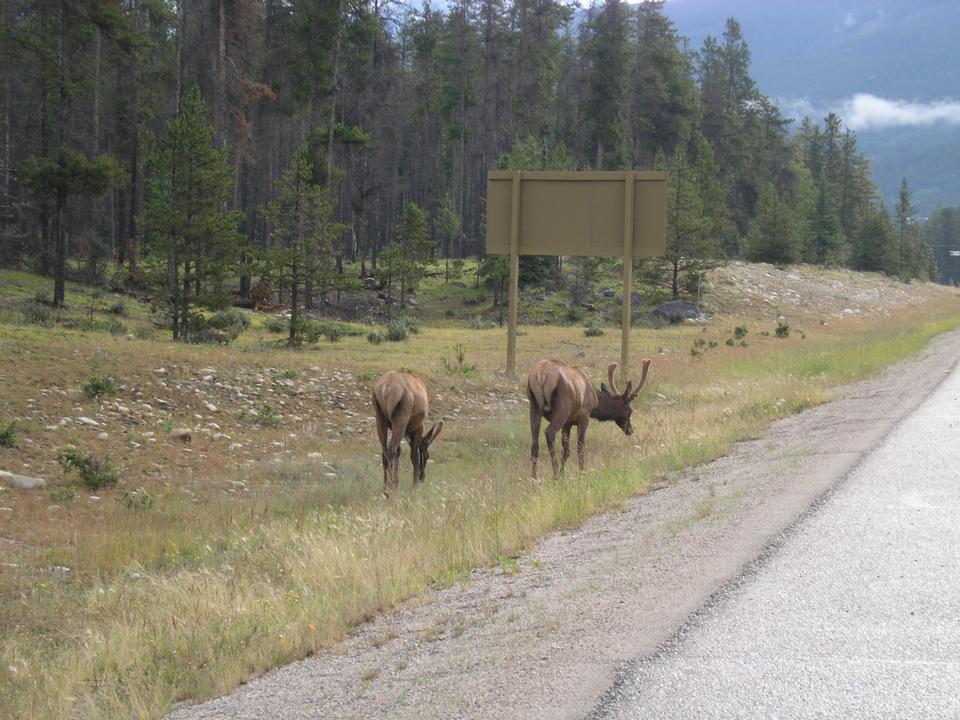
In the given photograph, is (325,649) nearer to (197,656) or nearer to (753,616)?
(197,656)

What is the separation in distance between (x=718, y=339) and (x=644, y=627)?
34.5 meters

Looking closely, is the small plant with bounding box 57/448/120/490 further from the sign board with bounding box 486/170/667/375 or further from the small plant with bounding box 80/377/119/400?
the sign board with bounding box 486/170/667/375

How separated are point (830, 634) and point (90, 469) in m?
10.5

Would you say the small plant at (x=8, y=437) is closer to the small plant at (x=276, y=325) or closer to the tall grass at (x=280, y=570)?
the tall grass at (x=280, y=570)

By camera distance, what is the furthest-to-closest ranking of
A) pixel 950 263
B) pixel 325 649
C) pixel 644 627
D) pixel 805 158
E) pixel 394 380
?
pixel 950 263, pixel 805 158, pixel 394 380, pixel 325 649, pixel 644 627

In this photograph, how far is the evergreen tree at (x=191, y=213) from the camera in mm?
26594

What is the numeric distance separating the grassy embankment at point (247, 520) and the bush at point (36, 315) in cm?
226

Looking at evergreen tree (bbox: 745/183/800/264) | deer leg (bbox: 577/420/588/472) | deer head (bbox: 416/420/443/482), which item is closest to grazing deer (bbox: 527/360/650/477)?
deer leg (bbox: 577/420/588/472)

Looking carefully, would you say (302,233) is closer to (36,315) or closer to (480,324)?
(36,315)

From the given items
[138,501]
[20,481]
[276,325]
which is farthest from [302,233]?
[138,501]

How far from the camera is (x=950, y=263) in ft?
546

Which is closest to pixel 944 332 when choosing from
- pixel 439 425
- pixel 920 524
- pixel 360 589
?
pixel 439 425

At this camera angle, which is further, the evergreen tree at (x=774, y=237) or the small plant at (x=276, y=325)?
the evergreen tree at (x=774, y=237)

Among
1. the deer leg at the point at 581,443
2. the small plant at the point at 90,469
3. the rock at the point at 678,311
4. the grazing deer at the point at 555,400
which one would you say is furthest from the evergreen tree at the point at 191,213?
the rock at the point at 678,311
